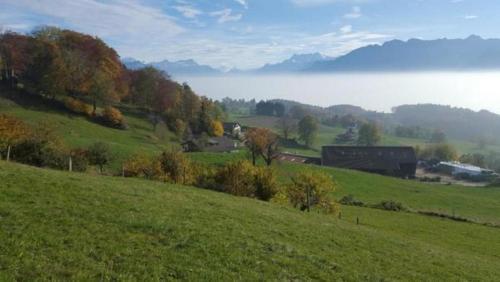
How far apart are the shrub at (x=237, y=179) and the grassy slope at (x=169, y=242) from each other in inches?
473

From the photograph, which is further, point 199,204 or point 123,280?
point 199,204

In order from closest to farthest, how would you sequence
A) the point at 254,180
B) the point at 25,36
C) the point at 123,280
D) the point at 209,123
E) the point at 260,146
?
the point at 123,280, the point at 254,180, the point at 260,146, the point at 25,36, the point at 209,123

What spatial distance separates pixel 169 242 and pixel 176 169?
84.9ft

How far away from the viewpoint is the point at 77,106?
8881 centimetres

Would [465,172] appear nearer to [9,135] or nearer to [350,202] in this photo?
[350,202]

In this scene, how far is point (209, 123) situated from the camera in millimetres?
121688

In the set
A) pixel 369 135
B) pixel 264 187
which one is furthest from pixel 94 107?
pixel 369 135

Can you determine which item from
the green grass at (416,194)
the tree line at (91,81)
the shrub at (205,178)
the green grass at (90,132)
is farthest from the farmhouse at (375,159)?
the shrub at (205,178)

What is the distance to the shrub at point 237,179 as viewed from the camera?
125 ft

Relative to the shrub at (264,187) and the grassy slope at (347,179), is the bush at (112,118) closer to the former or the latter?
the grassy slope at (347,179)

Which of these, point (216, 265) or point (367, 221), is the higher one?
point (216, 265)

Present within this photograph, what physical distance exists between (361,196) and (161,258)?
191 ft

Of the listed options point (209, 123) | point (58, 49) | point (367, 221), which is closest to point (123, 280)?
point (367, 221)

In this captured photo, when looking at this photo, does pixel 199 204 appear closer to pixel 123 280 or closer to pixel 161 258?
pixel 161 258
